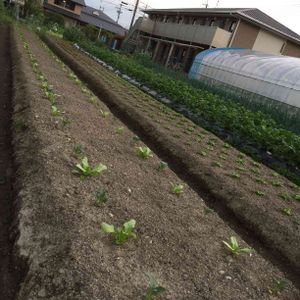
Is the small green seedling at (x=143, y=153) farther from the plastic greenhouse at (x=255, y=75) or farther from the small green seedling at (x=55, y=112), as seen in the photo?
the plastic greenhouse at (x=255, y=75)

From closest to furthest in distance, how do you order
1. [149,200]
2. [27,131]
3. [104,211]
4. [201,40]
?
[104,211]
[149,200]
[27,131]
[201,40]

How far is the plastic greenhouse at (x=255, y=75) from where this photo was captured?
1739 centimetres

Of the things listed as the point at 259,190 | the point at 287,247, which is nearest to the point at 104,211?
the point at 287,247

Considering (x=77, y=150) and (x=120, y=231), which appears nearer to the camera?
(x=120, y=231)

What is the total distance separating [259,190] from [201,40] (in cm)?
2630

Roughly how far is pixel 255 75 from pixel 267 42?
14266mm

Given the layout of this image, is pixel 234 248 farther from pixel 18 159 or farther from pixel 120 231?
pixel 18 159

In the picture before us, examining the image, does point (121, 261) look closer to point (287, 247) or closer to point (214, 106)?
point (287, 247)

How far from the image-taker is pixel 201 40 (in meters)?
31.2

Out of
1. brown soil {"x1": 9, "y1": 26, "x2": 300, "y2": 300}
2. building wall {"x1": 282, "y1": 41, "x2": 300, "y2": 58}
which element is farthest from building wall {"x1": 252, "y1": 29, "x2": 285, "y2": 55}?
brown soil {"x1": 9, "y1": 26, "x2": 300, "y2": 300}

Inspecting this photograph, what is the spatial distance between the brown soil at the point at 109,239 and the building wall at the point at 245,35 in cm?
2727

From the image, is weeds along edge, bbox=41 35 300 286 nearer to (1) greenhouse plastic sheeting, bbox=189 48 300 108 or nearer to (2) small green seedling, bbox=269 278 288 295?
(2) small green seedling, bbox=269 278 288 295

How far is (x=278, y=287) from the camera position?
4055mm

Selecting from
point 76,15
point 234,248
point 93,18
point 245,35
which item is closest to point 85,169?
point 234,248
